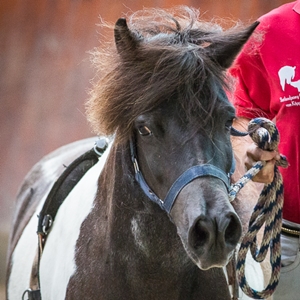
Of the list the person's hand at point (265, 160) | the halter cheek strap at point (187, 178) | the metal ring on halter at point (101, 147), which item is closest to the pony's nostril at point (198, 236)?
the halter cheek strap at point (187, 178)

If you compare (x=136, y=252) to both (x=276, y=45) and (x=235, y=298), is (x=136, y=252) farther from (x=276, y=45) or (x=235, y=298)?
(x=276, y=45)

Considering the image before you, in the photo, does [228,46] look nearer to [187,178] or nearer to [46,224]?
[187,178]

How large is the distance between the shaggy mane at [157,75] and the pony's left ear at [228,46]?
16 mm

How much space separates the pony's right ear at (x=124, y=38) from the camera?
1626 mm

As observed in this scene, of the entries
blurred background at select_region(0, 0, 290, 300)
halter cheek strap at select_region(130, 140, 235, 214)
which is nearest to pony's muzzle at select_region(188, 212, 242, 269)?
halter cheek strap at select_region(130, 140, 235, 214)

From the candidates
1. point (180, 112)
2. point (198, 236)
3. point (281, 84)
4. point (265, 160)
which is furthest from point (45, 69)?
point (198, 236)

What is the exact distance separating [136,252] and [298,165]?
70 cm

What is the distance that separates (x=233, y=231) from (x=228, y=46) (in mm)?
521

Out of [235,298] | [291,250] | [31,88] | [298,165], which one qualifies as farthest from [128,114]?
[31,88]

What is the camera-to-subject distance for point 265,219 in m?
1.84

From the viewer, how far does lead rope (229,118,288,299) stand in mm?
1787

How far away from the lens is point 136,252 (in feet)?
5.62

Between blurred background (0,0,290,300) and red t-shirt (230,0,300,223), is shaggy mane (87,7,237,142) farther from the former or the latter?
blurred background (0,0,290,300)

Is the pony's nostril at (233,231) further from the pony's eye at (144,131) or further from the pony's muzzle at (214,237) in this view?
the pony's eye at (144,131)
